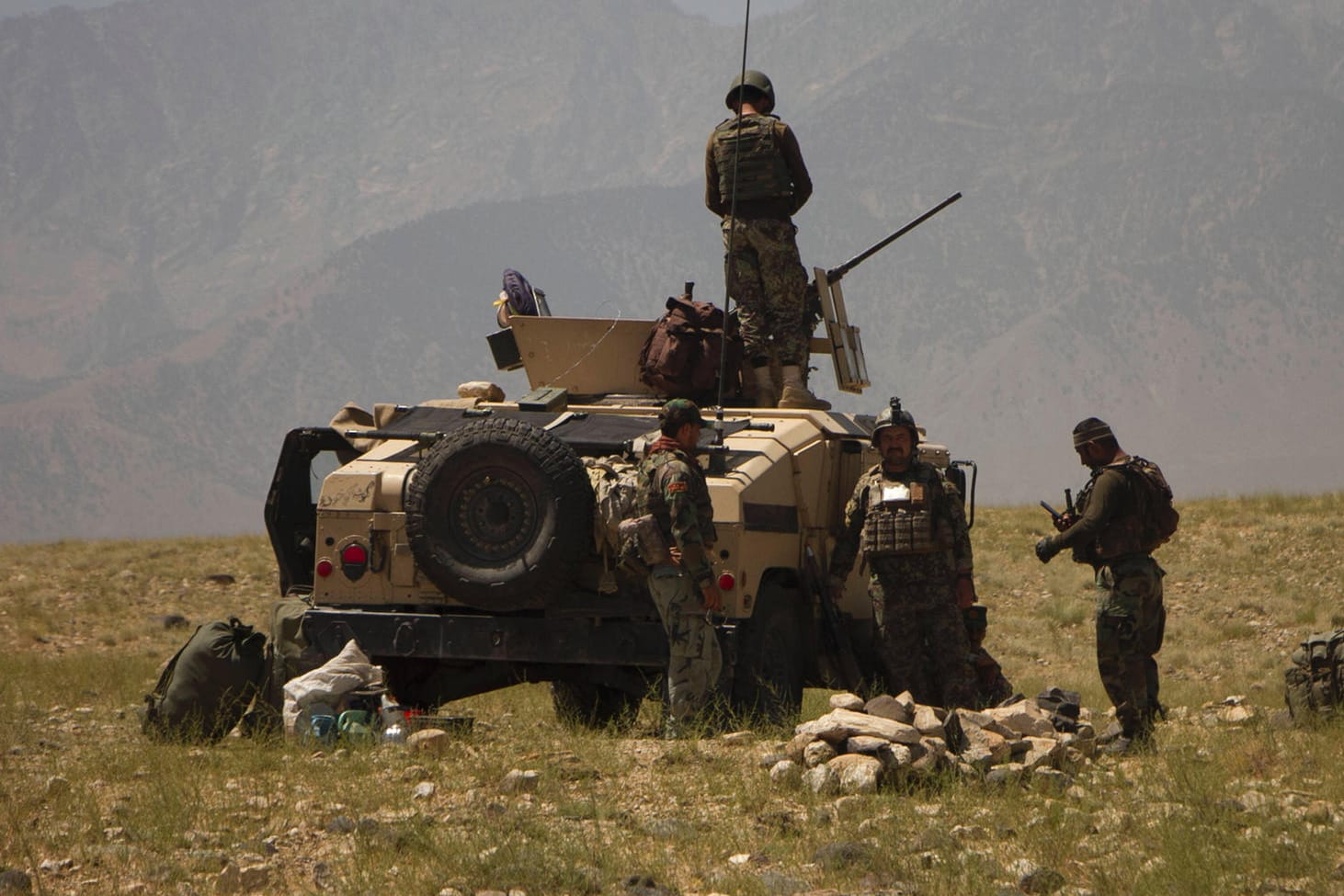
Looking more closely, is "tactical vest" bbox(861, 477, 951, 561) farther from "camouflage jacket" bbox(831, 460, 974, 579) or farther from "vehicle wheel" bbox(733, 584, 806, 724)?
"vehicle wheel" bbox(733, 584, 806, 724)

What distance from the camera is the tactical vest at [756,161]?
11.7 meters

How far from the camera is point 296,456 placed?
36.9ft

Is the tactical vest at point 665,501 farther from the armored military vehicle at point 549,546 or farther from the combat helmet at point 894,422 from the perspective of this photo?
the combat helmet at point 894,422

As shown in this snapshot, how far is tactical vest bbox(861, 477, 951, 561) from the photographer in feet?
32.4

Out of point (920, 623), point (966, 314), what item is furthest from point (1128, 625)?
point (966, 314)

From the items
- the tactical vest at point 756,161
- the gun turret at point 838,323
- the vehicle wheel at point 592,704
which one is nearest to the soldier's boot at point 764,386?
the gun turret at point 838,323

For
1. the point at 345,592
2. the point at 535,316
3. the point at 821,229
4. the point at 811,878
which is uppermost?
the point at 821,229

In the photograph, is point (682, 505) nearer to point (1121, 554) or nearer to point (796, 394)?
point (1121, 554)

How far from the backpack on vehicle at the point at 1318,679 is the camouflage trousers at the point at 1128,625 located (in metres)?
0.85

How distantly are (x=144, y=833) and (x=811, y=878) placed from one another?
2461mm

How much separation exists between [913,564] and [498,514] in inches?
84.6

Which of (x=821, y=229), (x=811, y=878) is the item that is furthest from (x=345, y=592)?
(x=821, y=229)

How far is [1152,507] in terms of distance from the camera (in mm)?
9891

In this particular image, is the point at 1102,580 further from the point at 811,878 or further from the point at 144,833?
the point at 144,833
